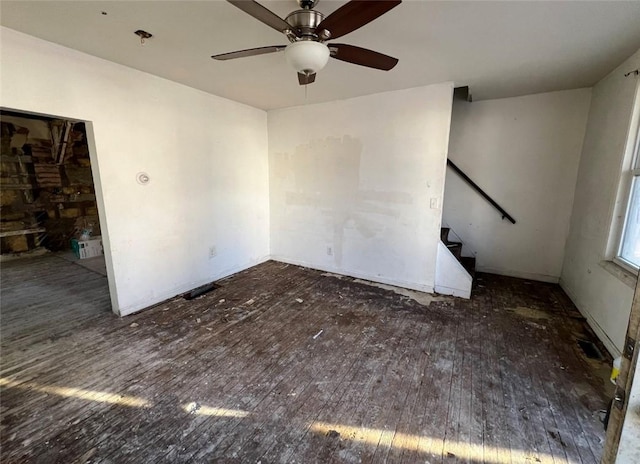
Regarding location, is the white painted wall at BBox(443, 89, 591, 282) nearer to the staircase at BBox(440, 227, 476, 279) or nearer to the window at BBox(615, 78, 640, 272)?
the staircase at BBox(440, 227, 476, 279)

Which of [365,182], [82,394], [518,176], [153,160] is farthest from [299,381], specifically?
[518,176]

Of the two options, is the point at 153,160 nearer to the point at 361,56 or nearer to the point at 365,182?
the point at 361,56

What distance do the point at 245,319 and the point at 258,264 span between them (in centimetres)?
174

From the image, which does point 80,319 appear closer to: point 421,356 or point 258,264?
point 258,264

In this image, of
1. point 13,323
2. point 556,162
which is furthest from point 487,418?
point 13,323

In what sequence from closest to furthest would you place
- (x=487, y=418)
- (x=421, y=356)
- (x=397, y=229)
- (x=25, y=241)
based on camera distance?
1. (x=487, y=418)
2. (x=421, y=356)
3. (x=397, y=229)
4. (x=25, y=241)

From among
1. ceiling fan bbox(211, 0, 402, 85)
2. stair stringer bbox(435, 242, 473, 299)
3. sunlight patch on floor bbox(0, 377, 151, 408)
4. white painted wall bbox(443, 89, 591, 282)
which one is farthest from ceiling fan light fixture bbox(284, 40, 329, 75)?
white painted wall bbox(443, 89, 591, 282)

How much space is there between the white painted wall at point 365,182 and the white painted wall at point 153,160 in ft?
1.97

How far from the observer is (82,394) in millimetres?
1840

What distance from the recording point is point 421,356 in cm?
227

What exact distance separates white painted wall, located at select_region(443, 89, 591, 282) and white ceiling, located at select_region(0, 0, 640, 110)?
1.74 ft

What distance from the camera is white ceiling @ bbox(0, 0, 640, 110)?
1.71 metres

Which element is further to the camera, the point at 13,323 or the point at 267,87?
the point at 267,87

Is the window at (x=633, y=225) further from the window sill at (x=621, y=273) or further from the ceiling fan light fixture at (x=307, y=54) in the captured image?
the ceiling fan light fixture at (x=307, y=54)
